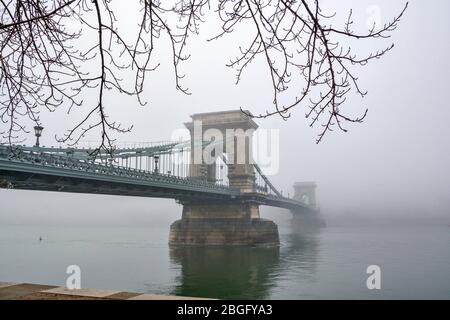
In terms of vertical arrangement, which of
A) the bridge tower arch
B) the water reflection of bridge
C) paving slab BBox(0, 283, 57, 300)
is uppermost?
the bridge tower arch

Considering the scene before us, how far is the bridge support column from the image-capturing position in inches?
2019

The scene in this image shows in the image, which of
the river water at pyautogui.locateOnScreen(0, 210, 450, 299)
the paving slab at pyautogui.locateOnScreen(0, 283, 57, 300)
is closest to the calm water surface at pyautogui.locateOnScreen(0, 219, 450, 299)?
the river water at pyautogui.locateOnScreen(0, 210, 450, 299)

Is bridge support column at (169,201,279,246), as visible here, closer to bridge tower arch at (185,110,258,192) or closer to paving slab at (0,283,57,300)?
bridge tower arch at (185,110,258,192)

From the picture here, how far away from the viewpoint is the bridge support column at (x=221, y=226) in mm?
51281

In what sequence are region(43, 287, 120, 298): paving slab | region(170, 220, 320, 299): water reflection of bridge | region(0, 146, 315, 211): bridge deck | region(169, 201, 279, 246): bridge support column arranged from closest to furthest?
region(43, 287, 120, 298): paving slab
region(0, 146, 315, 211): bridge deck
region(170, 220, 320, 299): water reflection of bridge
region(169, 201, 279, 246): bridge support column

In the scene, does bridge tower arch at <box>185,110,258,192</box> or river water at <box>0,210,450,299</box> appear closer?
river water at <box>0,210,450,299</box>

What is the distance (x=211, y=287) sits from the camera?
2458 cm

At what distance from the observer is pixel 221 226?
52.4 m

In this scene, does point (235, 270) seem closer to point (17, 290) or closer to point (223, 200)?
point (223, 200)

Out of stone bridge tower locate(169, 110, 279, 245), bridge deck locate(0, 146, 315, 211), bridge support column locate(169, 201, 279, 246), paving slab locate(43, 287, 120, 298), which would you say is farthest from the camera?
stone bridge tower locate(169, 110, 279, 245)

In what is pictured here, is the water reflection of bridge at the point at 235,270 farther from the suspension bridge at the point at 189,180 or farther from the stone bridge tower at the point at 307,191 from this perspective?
the stone bridge tower at the point at 307,191

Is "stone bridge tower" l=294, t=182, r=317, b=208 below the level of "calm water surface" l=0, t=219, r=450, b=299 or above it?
above
